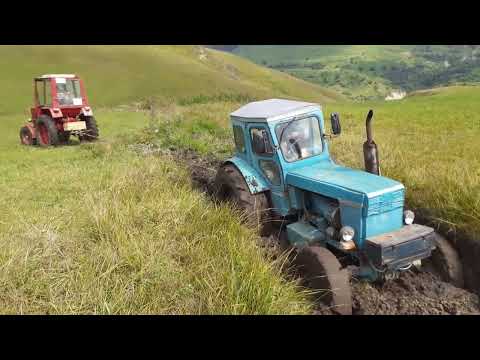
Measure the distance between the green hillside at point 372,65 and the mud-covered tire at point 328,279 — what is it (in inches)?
1358

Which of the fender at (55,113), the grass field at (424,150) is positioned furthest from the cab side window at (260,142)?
the fender at (55,113)

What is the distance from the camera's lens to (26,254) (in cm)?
371

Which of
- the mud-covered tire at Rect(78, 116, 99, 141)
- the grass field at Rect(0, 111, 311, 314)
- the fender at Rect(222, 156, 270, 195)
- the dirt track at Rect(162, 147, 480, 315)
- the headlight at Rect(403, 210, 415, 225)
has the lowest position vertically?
the dirt track at Rect(162, 147, 480, 315)

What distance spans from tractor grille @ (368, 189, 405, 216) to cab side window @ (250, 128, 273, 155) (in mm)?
1661

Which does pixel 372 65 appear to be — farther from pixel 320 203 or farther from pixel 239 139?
pixel 320 203

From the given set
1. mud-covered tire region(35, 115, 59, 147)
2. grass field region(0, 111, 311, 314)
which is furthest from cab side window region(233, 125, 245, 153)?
mud-covered tire region(35, 115, 59, 147)

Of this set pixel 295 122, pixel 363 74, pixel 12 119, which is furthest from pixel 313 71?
pixel 295 122

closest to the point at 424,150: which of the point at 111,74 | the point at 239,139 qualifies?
the point at 239,139

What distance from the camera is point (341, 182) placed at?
14.7 ft

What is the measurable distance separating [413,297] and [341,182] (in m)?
1.37

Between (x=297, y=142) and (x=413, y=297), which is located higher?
(x=297, y=142)

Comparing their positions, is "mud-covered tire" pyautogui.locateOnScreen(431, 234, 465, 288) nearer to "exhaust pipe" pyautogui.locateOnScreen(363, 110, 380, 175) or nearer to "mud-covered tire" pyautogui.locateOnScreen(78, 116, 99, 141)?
"exhaust pipe" pyautogui.locateOnScreen(363, 110, 380, 175)

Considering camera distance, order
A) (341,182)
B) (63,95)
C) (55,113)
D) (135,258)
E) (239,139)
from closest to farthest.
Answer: (135,258) → (341,182) → (239,139) → (55,113) → (63,95)

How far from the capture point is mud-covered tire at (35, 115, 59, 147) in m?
12.2
